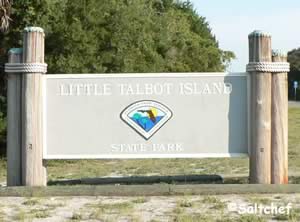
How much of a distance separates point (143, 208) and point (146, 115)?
2.14 m

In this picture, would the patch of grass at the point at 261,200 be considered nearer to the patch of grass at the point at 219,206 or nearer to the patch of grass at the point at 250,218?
the patch of grass at the point at 219,206

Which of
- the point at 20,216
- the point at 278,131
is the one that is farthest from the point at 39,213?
the point at 278,131

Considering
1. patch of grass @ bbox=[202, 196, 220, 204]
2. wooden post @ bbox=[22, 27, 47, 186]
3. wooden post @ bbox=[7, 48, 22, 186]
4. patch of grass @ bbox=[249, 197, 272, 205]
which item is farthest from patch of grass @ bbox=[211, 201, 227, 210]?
wooden post @ bbox=[7, 48, 22, 186]

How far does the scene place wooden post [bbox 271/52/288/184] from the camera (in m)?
9.35

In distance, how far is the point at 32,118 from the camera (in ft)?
31.0

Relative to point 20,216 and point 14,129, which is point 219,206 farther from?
point 14,129

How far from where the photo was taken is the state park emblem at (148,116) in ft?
31.7

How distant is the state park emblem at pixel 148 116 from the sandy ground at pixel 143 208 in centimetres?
138

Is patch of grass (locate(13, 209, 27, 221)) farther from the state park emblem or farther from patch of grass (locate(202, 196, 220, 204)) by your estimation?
the state park emblem

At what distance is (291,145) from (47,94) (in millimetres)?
13946

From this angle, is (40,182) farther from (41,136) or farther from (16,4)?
(16,4)

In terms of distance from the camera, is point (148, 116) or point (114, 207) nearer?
point (114, 207)

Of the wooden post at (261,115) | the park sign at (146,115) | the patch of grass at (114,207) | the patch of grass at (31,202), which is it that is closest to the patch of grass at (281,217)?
the patch of grass at (114,207)

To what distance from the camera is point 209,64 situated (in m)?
53.3
